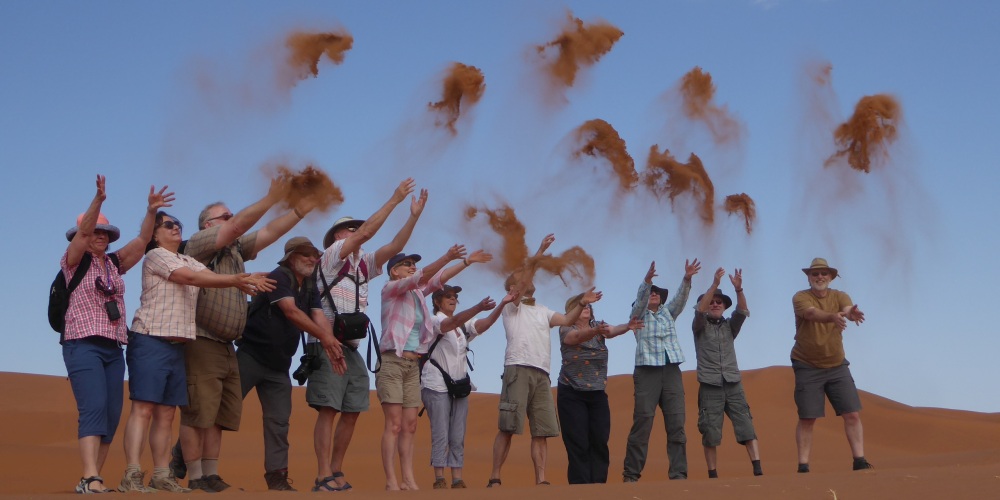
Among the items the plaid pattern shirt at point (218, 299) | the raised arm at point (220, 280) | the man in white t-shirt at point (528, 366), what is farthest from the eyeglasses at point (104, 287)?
the man in white t-shirt at point (528, 366)

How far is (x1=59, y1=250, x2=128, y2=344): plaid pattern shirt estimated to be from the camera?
24.0ft

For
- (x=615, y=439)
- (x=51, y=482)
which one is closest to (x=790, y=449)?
(x=615, y=439)

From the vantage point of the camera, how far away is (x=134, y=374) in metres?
7.53

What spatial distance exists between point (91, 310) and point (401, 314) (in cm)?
266

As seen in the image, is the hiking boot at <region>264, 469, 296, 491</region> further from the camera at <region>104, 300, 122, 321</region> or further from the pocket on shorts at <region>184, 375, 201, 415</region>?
the camera at <region>104, 300, 122, 321</region>

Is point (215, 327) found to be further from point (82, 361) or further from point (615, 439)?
point (615, 439)

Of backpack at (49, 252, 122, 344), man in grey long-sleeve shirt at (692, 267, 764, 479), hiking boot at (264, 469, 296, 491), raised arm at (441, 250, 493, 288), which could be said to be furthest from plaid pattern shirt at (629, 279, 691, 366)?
backpack at (49, 252, 122, 344)

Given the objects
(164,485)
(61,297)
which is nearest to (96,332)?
(61,297)

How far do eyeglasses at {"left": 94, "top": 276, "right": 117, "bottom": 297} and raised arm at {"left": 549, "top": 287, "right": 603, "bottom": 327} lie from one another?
465cm

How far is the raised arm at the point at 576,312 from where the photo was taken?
10820mm

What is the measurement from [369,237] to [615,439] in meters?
17.5

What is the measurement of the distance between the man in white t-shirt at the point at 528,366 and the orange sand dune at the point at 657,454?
5.08 feet

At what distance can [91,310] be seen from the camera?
740 cm

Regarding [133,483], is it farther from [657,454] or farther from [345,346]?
[657,454]
